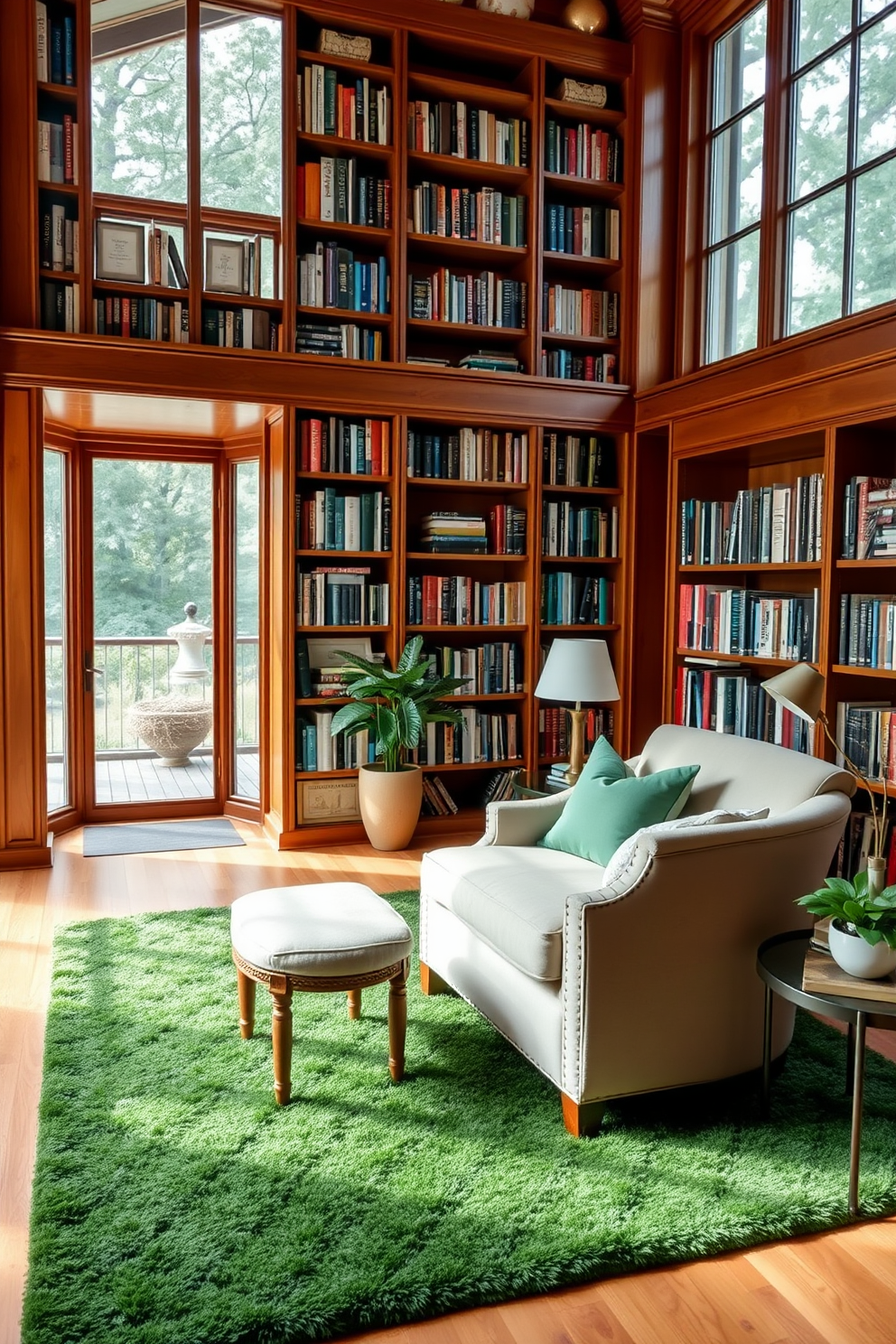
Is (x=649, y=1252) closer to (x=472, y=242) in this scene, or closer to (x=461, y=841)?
(x=461, y=841)

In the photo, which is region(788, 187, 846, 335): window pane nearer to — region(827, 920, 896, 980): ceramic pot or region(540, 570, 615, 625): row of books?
region(540, 570, 615, 625): row of books

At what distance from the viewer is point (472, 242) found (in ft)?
16.5

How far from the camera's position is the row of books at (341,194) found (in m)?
4.77

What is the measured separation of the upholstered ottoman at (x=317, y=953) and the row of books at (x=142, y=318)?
9.57 feet

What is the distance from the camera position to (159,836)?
17.0ft

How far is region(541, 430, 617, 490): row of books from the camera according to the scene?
528 cm

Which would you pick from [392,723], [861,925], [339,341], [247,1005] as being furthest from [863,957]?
[339,341]

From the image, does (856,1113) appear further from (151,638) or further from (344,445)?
(151,638)

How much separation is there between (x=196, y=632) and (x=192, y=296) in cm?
186

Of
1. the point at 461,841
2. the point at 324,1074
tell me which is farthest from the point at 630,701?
the point at 324,1074

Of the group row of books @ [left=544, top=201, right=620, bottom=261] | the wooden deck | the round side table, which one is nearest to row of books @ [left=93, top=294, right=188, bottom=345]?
row of books @ [left=544, top=201, right=620, bottom=261]

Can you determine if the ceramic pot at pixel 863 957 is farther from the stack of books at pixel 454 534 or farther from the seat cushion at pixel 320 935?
the stack of books at pixel 454 534

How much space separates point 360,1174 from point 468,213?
14.6 feet

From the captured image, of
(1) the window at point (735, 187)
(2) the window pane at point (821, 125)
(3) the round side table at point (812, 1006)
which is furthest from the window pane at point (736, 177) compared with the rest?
(3) the round side table at point (812, 1006)
